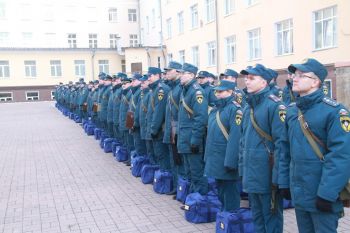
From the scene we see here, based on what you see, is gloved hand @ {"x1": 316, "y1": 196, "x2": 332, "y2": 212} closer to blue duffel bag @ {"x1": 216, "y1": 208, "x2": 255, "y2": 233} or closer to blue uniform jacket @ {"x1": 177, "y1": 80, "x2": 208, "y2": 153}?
blue duffel bag @ {"x1": 216, "y1": 208, "x2": 255, "y2": 233}

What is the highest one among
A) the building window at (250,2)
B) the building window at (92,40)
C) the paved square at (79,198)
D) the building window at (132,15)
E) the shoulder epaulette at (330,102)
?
the building window at (132,15)

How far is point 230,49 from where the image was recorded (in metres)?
24.6

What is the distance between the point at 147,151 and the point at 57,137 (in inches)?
292

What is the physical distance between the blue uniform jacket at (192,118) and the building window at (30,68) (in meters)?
36.2

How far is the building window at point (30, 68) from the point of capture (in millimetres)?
38969

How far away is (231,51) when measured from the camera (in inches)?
961

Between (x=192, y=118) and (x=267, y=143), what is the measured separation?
193 centimetres

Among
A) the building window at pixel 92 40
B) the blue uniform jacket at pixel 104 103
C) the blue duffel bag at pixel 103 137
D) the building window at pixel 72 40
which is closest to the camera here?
the blue uniform jacket at pixel 104 103

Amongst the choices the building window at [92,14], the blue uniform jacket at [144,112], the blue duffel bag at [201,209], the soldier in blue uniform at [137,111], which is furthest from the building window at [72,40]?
the blue duffel bag at [201,209]

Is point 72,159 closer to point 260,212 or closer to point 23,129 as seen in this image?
point 260,212

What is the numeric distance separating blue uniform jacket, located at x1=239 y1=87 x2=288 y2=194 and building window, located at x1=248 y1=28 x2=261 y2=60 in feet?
58.1

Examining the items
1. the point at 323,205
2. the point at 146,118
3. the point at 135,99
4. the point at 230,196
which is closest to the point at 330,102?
the point at 323,205

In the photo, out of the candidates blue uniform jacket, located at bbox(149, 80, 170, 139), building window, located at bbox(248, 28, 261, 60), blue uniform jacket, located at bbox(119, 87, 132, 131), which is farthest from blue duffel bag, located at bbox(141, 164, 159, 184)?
building window, located at bbox(248, 28, 261, 60)

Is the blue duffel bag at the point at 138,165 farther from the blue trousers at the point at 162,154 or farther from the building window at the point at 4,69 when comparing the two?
the building window at the point at 4,69
